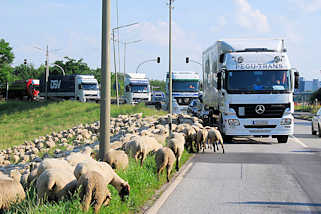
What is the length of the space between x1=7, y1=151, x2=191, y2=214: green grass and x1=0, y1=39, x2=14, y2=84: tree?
2988 inches

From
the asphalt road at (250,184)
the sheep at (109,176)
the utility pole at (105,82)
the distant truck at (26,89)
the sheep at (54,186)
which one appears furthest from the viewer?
the distant truck at (26,89)

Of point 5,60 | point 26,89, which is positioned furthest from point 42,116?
point 5,60

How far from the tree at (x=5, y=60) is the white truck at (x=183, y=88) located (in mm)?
50638

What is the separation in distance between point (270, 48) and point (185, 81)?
807 inches

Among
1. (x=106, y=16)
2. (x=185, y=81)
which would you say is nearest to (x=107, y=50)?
(x=106, y=16)

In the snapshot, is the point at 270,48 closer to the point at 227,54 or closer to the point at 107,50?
the point at 227,54

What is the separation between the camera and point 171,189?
9.91 meters

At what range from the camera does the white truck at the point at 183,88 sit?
40531 millimetres

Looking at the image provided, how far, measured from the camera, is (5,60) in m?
87.0

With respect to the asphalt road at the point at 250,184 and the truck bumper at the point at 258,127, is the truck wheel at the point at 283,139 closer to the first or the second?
the truck bumper at the point at 258,127

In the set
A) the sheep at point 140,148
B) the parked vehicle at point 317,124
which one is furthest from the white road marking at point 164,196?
the parked vehicle at point 317,124

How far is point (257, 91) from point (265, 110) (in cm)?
83

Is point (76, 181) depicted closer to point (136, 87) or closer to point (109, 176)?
point (109, 176)

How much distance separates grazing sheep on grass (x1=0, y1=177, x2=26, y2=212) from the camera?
705cm
